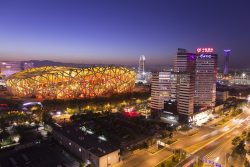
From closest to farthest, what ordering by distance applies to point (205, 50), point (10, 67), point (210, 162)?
point (210, 162) → point (205, 50) → point (10, 67)

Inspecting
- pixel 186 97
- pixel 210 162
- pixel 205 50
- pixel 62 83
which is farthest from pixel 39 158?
pixel 205 50

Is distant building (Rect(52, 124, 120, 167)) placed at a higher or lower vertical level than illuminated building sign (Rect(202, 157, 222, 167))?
higher

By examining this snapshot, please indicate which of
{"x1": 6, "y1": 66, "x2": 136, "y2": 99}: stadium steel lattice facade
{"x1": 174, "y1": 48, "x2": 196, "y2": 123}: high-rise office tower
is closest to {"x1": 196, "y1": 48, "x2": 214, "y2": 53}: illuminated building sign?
{"x1": 174, "y1": 48, "x2": 196, "y2": 123}: high-rise office tower

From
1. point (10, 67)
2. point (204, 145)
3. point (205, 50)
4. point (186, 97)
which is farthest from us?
point (10, 67)

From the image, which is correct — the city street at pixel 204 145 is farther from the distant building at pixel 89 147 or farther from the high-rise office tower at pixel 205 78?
the high-rise office tower at pixel 205 78

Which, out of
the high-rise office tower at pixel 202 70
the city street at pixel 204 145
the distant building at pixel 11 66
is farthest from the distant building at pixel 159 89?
the distant building at pixel 11 66

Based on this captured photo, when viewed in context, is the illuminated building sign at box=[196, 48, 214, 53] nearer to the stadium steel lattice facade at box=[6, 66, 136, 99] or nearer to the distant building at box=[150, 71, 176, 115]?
the distant building at box=[150, 71, 176, 115]

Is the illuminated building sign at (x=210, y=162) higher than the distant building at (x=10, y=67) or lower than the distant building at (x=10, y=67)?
lower

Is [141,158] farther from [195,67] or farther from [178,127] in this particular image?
[195,67]

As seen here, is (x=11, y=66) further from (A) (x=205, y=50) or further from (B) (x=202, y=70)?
(A) (x=205, y=50)

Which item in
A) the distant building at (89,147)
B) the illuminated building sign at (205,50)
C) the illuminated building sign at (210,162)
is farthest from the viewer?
the illuminated building sign at (205,50)
